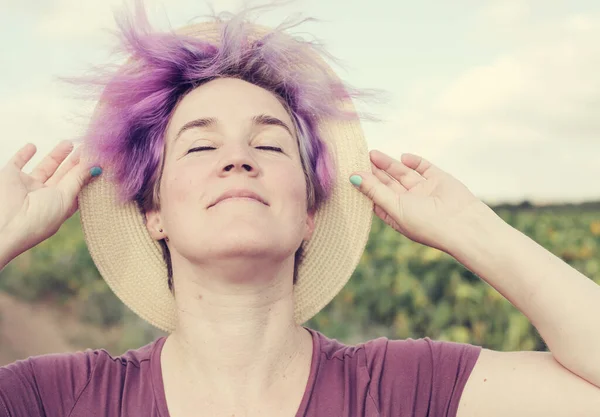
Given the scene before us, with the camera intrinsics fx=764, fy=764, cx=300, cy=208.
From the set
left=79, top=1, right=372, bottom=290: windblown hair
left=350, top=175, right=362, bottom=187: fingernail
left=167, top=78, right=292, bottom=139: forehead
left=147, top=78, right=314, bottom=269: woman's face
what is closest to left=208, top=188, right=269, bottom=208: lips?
left=147, top=78, right=314, bottom=269: woman's face

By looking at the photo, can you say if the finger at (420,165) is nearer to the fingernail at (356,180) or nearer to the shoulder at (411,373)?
the fingernail at (356,180)

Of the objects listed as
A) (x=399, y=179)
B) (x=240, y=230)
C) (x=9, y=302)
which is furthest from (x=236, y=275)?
(x=9, y=302)

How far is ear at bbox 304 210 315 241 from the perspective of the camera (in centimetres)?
312

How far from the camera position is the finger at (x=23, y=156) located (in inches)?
117

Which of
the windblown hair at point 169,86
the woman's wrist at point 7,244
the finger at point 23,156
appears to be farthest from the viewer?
the windblown hair at point 169,86

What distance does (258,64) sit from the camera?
3145mm

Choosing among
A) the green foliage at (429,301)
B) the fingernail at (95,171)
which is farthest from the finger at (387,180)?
the green foliage at (429,301)

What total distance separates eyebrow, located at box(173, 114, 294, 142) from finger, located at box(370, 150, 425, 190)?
1.39 feet

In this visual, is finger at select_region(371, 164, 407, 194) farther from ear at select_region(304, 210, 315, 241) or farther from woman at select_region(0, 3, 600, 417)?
ear at select_region(304, 210, 315, 241)

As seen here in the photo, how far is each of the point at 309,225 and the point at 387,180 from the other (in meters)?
0.37

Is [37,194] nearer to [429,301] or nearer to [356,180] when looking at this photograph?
[356,180]

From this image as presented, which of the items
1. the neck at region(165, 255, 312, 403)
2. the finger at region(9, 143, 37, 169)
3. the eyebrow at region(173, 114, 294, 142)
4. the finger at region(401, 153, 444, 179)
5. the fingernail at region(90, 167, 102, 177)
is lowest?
the neck at region(165, 255, 312, 403)

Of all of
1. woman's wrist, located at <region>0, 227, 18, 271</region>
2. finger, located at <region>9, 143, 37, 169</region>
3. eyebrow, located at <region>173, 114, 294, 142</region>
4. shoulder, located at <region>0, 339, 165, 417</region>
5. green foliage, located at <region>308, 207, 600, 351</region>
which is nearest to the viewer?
shoulder, located at <region>0, 339, 165, 417</region>

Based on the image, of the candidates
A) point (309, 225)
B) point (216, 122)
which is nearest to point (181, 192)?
point (216, 122)
